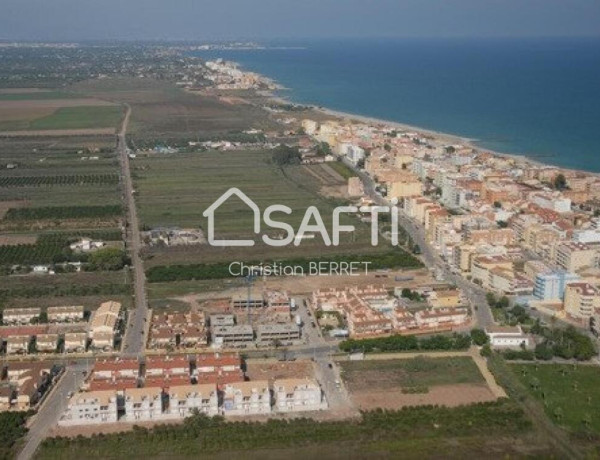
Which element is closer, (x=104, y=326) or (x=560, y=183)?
(x=104, y=326)

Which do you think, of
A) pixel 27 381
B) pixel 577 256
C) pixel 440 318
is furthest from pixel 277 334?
pixel 577 256

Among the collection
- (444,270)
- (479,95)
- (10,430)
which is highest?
(10,430)

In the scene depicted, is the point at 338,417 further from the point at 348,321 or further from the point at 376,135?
the point at 376,135

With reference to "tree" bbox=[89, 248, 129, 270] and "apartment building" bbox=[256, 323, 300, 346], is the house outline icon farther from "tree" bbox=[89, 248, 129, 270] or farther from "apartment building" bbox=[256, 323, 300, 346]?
"apartment building" bbox=[256, 323, 300, 346]

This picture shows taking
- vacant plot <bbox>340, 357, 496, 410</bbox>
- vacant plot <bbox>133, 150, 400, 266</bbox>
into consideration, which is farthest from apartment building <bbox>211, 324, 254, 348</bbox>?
vacant plot <bbox>133, 150, 400, 266</bbox>

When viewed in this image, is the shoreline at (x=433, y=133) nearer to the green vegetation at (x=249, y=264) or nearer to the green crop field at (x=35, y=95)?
the green vegetation at (x=249, y=264)

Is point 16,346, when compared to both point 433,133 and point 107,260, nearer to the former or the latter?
point 107,260
